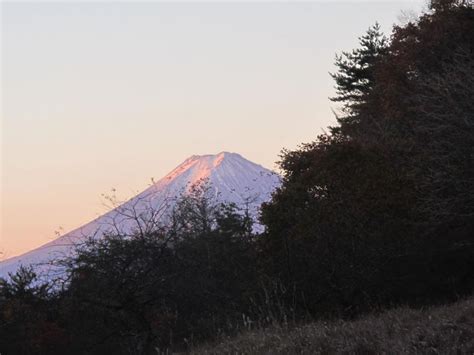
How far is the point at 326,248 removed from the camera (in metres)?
13.3

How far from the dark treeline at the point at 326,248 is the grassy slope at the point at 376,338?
558 millimetres

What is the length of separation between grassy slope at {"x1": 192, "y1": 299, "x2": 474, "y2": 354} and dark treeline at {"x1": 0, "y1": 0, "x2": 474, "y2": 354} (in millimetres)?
558

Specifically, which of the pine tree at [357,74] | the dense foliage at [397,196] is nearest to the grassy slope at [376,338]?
the dense foliage at [397,196]

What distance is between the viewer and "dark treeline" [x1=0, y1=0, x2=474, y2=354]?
44.1 ft

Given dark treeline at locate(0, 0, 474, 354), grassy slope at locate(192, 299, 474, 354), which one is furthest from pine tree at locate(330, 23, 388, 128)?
grassy slope at locate(192, 299, 474, 354)

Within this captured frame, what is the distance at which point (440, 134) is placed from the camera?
53.4 ft

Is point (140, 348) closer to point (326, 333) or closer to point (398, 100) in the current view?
point (326, 333)

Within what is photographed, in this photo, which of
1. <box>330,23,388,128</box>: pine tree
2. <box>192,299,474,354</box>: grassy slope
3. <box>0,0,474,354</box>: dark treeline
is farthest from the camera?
<box>330,23,388,128</box>: pine tree

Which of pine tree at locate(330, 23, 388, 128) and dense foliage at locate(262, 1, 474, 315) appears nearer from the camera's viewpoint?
dense foliage at locate(262, 1, 474, 315)

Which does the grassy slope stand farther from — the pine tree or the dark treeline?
the pine tree

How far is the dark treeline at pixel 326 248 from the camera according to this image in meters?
13.4

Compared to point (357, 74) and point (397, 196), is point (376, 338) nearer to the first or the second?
point (397, 196)

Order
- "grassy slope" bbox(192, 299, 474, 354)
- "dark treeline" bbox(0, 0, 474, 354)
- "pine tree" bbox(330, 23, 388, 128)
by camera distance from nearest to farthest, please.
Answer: "grassy slope" bbox(192, 299, 474, 354) → "dark treeline" bbox(0, 0, 474, 354) → "pine tree" bbox(330, 23, 388, 128)

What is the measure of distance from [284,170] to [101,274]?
1594cm
